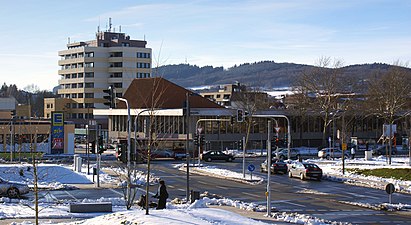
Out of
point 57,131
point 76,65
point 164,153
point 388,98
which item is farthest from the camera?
point 76,65

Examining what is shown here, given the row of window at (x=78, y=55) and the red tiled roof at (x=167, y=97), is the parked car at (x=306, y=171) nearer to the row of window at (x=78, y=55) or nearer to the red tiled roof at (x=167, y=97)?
the red tiled roof at (x=167, y=97)

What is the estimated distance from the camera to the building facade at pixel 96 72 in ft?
449

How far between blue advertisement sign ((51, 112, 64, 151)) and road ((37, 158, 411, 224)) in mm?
27981

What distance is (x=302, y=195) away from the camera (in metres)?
38.6

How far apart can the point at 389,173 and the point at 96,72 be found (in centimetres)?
9904

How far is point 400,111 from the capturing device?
336 ft

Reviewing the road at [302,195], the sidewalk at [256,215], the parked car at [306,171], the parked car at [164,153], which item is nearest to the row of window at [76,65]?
the parked car at [164,153]

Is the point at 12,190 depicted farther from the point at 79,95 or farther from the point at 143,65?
the point at 79,95

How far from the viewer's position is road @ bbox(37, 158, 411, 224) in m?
29.7

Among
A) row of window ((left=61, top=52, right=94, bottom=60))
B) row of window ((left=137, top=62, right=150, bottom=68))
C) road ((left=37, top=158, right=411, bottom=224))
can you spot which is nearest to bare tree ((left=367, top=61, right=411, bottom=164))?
road ((left=37, top=158, right=411, bottom=224))

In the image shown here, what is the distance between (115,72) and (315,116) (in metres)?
53.8

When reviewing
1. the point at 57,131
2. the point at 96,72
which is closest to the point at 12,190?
the point at 57,131

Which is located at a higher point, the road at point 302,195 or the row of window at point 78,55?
the row of window at point 78,55

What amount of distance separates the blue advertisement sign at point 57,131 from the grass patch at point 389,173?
37.9 metres
